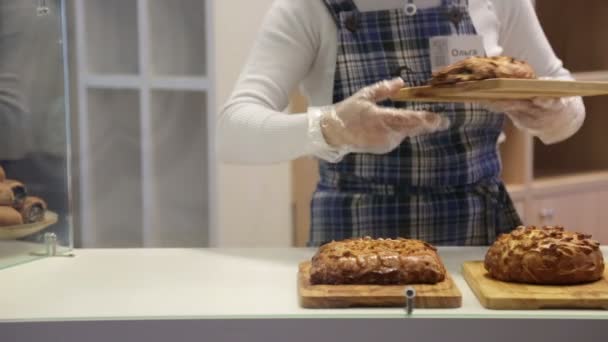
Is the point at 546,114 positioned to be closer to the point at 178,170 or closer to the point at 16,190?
the point at 16,190

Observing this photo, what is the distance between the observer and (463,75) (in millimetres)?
983

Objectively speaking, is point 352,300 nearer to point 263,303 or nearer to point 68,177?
point 263,303

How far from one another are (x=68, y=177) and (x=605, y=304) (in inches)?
27.9

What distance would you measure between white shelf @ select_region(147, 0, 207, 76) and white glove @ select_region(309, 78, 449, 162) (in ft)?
3.20

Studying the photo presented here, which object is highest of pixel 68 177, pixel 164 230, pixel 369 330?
pixel 68 177

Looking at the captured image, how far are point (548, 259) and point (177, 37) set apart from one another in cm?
137

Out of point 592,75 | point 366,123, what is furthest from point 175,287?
point 592,75

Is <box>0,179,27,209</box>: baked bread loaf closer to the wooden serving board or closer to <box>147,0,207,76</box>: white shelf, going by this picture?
the wooden serving board

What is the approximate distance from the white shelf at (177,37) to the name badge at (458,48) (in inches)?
34.3

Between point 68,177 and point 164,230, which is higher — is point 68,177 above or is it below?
above

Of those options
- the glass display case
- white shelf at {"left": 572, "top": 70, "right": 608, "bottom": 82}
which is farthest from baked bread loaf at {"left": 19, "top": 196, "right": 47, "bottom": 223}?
white shelf at {"left": 572, "top": 70, "right": 608, "bottom": 82}

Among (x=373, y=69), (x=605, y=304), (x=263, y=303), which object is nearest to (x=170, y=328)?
(x=263, y=303)

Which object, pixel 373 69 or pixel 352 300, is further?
pixel 373 69

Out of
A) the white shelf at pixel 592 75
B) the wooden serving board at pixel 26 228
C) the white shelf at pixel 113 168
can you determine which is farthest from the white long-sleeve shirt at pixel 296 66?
the white shelf at pixel 592 75
